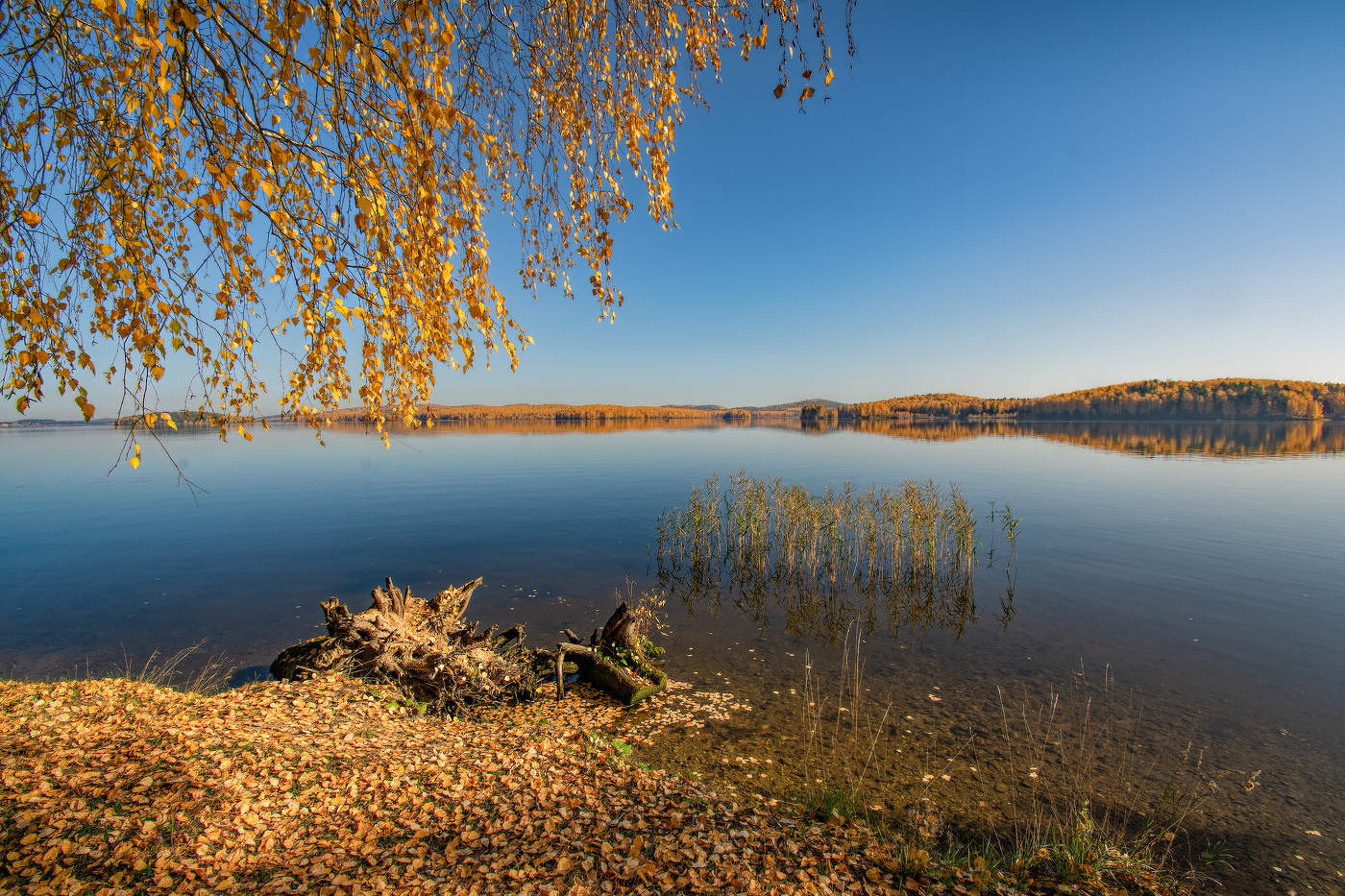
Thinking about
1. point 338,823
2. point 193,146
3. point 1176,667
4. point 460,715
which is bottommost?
point 1176,667

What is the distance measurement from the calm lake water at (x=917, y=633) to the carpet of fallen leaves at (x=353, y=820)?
86.6 inches

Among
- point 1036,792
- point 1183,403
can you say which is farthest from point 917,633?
point 1183,403

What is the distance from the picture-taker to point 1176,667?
9.91 m

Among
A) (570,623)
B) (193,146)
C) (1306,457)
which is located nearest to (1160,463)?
(1306,457)

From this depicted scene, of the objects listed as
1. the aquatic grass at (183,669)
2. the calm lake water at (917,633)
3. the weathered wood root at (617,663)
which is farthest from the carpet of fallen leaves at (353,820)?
the aquatic grass at (183,669)

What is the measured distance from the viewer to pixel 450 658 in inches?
314

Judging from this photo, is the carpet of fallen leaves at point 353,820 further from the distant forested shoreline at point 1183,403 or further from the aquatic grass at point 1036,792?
the distant forested shoreline at point 1183,403

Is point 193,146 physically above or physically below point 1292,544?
above

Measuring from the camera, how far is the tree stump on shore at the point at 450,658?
767cm

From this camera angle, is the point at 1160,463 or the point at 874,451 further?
the point at 874,451

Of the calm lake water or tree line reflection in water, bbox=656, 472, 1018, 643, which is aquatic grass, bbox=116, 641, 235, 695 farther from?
tree line reflection in water, bbox=656, 472, 1018, 643

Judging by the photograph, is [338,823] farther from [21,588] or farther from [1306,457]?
[1306,457]

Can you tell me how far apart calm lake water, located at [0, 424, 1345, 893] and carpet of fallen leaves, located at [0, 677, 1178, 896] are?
2.20 meters

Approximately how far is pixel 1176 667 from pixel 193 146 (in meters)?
16.1
